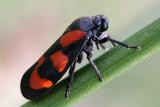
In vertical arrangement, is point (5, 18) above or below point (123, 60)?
below

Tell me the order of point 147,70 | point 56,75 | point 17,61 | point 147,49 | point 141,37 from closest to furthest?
point 147,49, point 141,37, point 56,75, point 147,70, point 17,61

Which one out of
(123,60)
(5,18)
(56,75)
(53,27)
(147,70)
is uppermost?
(123,60)

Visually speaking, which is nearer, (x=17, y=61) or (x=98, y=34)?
(x=98, y=34)

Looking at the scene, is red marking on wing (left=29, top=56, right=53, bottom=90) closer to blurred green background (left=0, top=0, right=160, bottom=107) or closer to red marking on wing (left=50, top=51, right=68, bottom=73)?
red marking on wing (left=50, top=51, right=68, bottom=73)

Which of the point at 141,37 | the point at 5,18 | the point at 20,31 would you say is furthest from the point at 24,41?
the point at 141,37

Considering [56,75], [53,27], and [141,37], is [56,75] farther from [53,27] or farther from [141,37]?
[53,27]

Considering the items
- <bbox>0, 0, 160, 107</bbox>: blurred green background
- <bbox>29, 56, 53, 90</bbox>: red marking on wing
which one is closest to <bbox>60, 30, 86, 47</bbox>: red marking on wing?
<bbox>29, 56, 53, 90</bbox>: red marking on wing

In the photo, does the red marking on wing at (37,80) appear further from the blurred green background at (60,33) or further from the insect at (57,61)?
the blurred green background at (60,33)

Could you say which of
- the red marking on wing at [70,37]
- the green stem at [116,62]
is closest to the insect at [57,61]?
the red marking on wing at [70,37]
